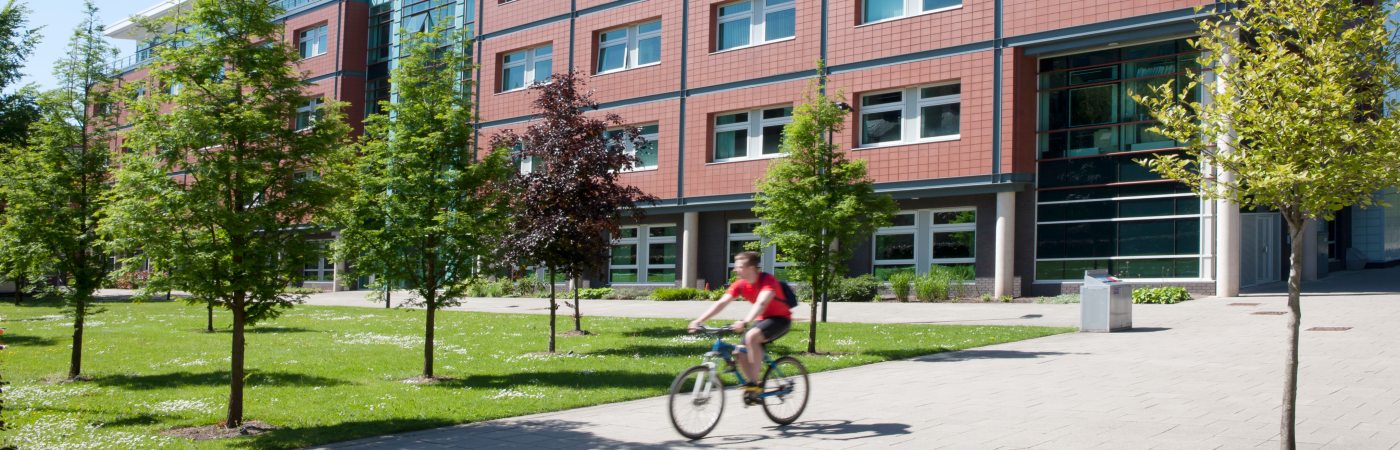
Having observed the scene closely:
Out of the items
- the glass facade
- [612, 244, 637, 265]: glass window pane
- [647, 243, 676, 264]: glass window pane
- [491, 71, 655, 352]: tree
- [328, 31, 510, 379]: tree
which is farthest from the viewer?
[612, 244, 637, 265]: glass window pane

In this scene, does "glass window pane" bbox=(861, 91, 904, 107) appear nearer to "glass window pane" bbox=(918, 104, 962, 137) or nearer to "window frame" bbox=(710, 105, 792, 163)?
"glass window pane" bbox=(918, 104, 962, 137)

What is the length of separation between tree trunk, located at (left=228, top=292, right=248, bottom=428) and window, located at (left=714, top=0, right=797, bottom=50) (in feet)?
80.7

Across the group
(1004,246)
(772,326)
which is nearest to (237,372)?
(772,326)

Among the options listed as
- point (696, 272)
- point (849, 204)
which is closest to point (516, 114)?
point (696, 272)

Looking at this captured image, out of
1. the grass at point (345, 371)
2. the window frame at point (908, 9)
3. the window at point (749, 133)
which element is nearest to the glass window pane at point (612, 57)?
the window at point (749, 133)

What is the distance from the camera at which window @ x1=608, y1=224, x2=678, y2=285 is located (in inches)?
1441

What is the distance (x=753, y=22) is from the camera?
33.3 meters

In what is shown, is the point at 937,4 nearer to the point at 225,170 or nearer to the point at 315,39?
the point at 225,170

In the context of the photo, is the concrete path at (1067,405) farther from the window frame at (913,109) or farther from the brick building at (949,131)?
the window frame at (913,109)

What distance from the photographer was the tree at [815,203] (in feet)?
51.7

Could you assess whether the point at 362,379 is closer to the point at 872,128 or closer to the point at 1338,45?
the point at 1338,45

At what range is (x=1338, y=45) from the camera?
21.4ft

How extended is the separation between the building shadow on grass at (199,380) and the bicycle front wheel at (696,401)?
6.31 meters

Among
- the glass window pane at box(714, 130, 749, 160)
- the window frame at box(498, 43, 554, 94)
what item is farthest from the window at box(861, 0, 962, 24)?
the window frame at box(498, 43, 554, 94)
